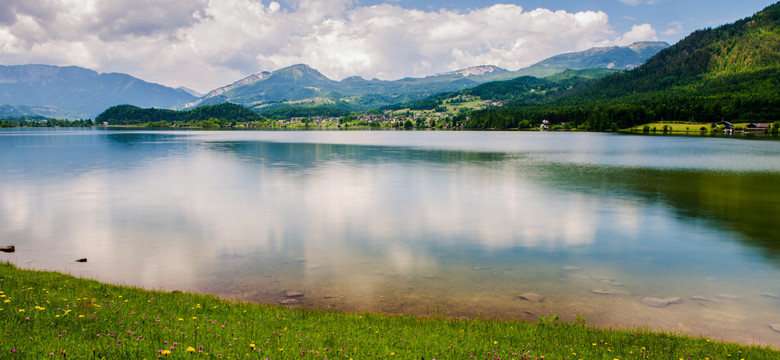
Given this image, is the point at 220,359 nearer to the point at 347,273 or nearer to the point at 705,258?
the point at 347,273

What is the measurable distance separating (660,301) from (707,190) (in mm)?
30368

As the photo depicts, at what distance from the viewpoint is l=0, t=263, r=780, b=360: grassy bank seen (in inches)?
315

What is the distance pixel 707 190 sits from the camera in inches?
1513

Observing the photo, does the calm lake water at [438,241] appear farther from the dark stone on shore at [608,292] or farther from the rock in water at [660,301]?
the rock in water at [660,301]

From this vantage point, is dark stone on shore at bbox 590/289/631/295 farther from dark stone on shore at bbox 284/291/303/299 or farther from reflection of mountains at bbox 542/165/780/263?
dark stone on shore at bbox 284/291/303/299

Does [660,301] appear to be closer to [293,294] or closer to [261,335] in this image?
[293,294]

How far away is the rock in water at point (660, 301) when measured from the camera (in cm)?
1426

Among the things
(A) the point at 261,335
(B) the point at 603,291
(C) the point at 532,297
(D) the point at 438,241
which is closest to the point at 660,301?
(B) the point at 603,291

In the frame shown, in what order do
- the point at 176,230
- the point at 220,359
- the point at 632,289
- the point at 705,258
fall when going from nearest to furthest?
the point at 220,359, the point at 632,289, the point at 705,258, the point at 176,230

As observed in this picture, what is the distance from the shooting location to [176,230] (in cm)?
2419

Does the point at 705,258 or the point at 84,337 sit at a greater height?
the point at 84,337

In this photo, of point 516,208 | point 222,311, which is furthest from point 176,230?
point 516,208

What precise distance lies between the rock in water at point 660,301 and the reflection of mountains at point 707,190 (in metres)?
8.34

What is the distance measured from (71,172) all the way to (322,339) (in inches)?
2175
